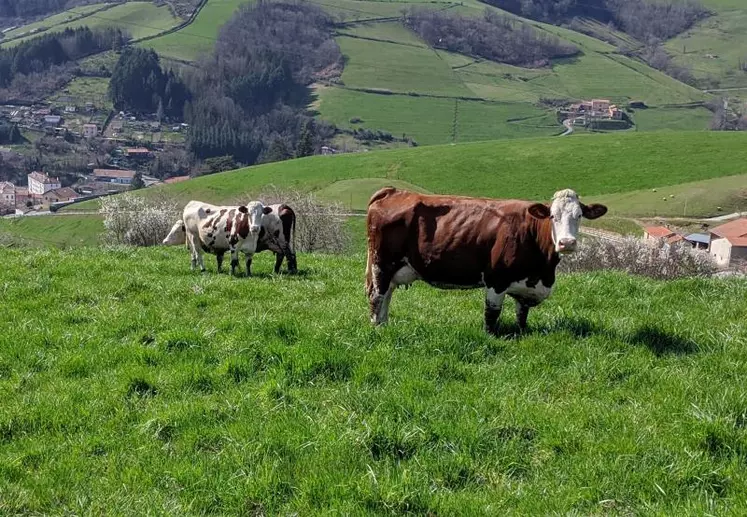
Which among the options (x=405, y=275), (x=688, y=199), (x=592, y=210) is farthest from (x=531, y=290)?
(x=688, y=199)

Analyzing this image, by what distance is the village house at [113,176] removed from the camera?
166 metres

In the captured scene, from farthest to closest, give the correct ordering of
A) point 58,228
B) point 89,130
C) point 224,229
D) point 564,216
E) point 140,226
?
point 89,130 → point 58,228 → point 140,226 → point 224,229 → point 564,216

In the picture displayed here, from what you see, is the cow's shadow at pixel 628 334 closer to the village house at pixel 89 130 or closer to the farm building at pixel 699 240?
the farm building at pixel 699 240

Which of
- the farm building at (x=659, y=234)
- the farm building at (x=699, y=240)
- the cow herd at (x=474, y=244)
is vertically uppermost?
the cow herd at (x=474, y=244)

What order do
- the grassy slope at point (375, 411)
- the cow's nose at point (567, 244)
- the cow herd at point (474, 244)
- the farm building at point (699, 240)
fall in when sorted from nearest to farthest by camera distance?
the grassy slope at point (375, 411) → the cow's nose at point (567, 244) → the cow herd at point (474, 244) → the farm building at point (699, 240)

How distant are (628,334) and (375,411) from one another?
4325mm

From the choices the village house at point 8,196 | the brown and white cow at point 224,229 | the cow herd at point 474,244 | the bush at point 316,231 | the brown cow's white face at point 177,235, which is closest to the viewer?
the cow herd at point 474,244

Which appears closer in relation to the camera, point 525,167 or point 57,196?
point 525,167

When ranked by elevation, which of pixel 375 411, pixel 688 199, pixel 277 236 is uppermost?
pixel 375 411

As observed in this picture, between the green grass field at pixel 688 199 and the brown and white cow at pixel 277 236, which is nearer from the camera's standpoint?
the brown and white cow at pixel 277 236

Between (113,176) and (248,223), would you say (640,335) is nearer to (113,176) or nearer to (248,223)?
(248,223)

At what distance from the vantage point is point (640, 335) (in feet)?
31.0

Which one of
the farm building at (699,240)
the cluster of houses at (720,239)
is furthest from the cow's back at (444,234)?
the farm building at (699,240)

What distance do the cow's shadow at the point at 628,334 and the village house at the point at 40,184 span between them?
15070 centimetres
